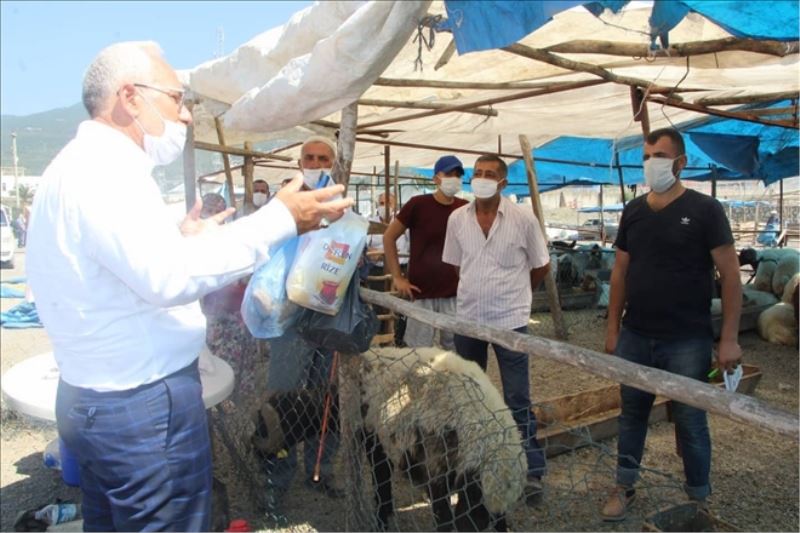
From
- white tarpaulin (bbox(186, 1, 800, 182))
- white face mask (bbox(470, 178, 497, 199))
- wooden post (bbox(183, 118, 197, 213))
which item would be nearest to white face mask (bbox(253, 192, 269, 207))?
white tarpaulin (bbox(186, 1, 800, 182))

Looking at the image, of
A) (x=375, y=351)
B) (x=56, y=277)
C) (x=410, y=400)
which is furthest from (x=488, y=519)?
(x=56, y=277)

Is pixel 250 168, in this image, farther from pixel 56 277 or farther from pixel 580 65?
pixel 56 277

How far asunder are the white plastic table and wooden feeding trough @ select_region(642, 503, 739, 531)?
7.18 feet

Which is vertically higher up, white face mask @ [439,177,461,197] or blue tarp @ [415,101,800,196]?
blue tarp @ [415,101,800,196]

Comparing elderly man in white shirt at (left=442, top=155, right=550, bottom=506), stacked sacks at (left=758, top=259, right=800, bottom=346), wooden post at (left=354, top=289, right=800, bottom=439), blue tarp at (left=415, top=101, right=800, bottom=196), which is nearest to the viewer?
wooden post at (left=354, top=289, right=800, bottom=439)

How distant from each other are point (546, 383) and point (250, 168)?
4080 mm

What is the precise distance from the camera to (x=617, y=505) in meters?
3.09

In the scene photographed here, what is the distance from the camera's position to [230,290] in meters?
3.69

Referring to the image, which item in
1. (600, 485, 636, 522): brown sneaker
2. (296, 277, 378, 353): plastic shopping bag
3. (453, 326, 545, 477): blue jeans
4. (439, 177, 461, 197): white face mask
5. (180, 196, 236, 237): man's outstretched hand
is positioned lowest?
(600, 485, 636, 522): brown sneaker

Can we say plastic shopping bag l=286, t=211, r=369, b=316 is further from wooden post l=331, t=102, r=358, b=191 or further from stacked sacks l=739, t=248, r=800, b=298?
stacked sacks l=739, t=248, r=800, b=298

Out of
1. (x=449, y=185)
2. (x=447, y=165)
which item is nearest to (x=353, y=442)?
(x=449, y=185)

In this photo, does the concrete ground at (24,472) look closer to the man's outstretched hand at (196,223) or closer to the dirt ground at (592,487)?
the dirt ground at (592,487)

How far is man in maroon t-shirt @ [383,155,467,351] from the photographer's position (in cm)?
419

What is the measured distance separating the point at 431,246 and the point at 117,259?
9.94 ft
